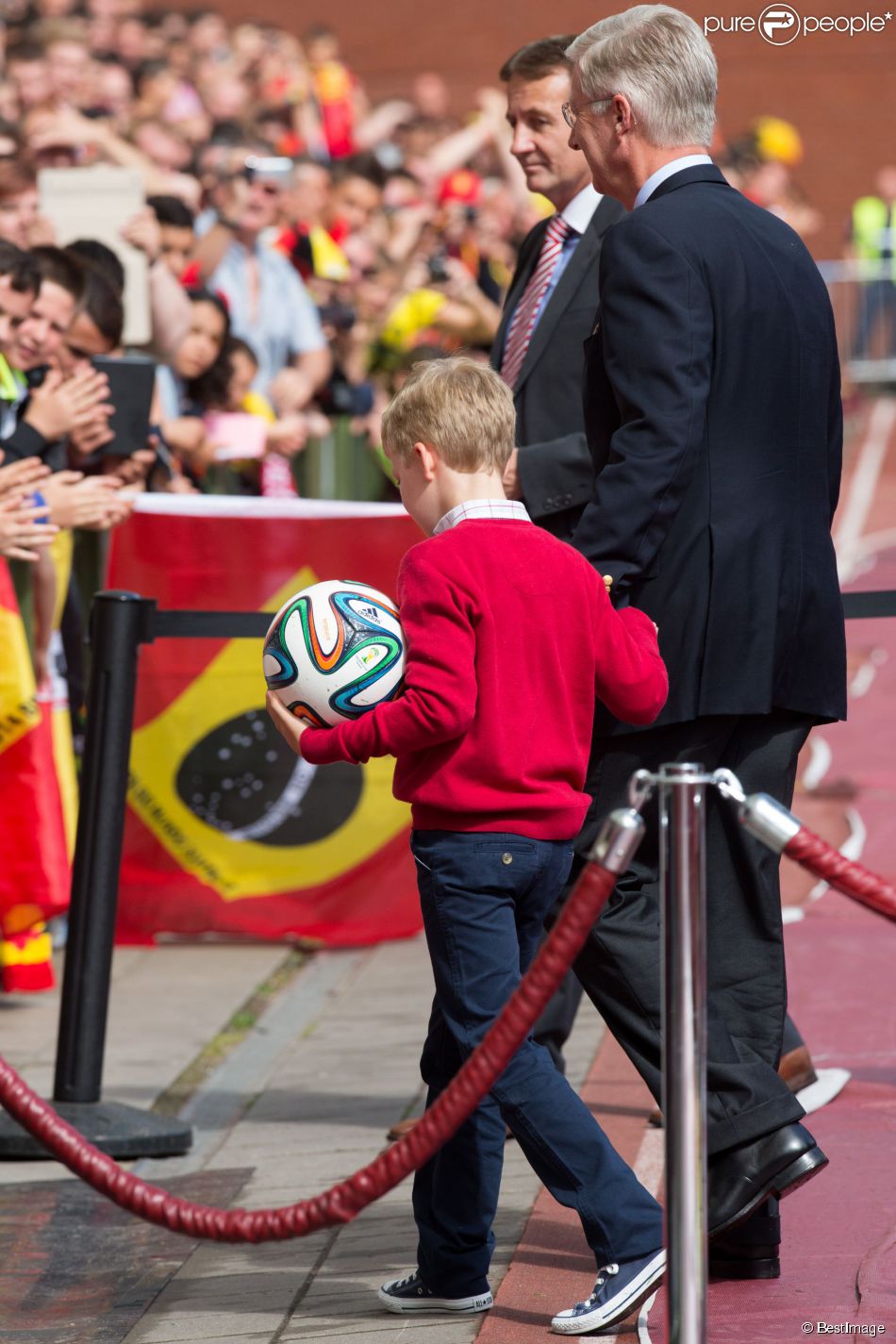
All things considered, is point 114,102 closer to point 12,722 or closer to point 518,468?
point 12,722

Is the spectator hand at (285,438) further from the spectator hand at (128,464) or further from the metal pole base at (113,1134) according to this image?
the metal pole base at (113,1134)

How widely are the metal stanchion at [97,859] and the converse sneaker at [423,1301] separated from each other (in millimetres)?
1264

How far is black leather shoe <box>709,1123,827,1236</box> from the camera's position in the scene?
3.57m

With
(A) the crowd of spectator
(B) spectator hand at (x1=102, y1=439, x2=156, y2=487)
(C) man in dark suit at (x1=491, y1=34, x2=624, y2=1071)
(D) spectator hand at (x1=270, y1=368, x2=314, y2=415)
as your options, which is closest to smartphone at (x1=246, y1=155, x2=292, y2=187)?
(A) the crowd of spectator

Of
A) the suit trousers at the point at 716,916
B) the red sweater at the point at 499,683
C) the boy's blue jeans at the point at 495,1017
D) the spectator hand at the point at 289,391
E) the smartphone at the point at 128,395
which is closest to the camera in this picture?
the red sweater at the point at 499,683

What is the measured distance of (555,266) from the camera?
4.88 metres

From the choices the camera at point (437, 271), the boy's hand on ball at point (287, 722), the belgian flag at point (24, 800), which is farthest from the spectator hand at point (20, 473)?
the camera at point (437, 271)

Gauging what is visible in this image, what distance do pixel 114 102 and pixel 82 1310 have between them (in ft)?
36.9

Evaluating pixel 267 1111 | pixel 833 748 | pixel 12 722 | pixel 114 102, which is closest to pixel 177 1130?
pixel 267 1111

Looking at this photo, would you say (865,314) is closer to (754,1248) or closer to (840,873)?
(754,1248)

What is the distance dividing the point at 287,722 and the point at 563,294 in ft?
5.45

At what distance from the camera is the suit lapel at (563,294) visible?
4.77 m

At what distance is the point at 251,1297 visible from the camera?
3.83 m

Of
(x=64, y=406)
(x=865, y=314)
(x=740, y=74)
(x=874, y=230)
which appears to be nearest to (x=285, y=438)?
(x=64, y=406)
